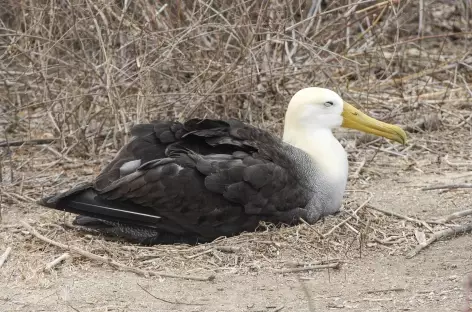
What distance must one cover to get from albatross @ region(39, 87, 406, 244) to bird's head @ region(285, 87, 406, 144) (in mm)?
312

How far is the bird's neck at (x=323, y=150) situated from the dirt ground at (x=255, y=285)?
76cm

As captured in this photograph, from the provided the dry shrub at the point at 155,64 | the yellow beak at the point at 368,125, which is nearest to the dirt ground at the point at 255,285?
the yellow beak at the point at 368,125

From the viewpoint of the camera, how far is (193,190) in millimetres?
5941

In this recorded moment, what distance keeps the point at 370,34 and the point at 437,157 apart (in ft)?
7.08

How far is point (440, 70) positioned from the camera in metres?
9.48

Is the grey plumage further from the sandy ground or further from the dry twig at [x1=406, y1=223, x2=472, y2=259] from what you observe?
the dry twig at [x1=406, y1=223, x2=472, y2=259]

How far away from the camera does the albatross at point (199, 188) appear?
Answer: 235 inches

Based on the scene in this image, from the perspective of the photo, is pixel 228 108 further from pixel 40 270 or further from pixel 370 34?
pixel 40 270

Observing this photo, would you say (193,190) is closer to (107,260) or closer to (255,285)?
(107,260)

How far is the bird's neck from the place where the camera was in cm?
645

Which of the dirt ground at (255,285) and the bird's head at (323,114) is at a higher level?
the bird's head at (323,114)

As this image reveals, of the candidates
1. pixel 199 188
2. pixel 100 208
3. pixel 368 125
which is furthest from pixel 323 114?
pixel 100 208

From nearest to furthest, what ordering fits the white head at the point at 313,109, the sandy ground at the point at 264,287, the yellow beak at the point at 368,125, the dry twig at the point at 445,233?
the sandy ground at the point at 264,287, the dry twig at the point at 445,233, the white head at the point at 313,109, the yellow beak at the point at 368,125

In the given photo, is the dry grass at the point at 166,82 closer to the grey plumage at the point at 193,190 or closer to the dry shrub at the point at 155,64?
the dry shrub at the point at 155,64
